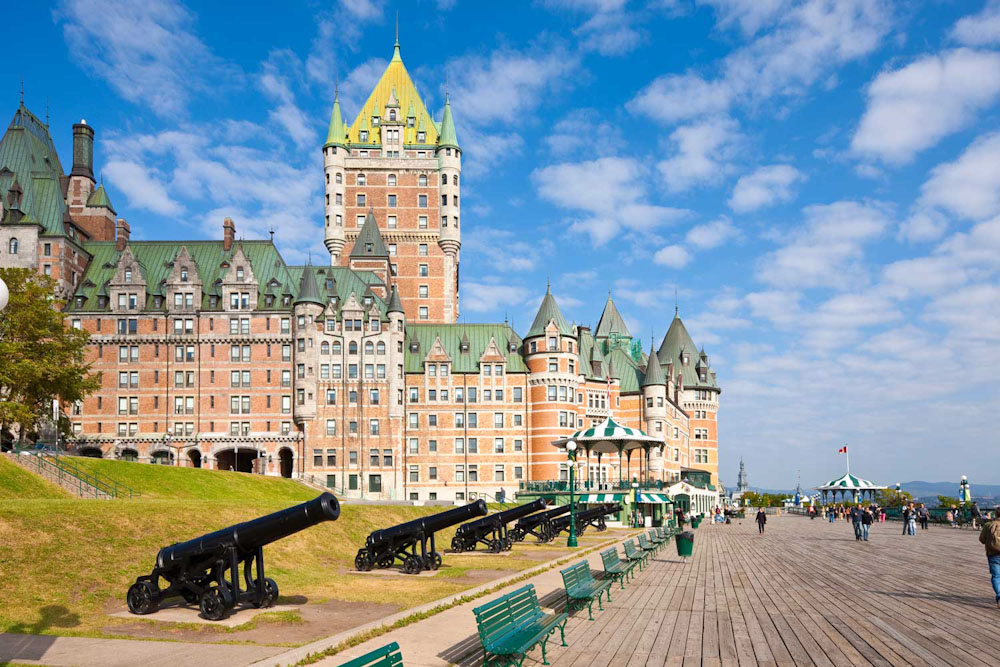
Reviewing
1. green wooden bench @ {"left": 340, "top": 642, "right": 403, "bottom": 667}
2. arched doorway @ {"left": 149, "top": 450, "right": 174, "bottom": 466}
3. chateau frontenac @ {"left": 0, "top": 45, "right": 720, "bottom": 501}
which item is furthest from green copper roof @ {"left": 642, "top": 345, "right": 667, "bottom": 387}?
green wooden bench @ {"left": 340, "top": 642, "right": 403, "bottom": 667}

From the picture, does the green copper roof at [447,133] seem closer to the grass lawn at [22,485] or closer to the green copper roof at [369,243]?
the green copper roof at [369,243]

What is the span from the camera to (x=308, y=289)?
82.2m

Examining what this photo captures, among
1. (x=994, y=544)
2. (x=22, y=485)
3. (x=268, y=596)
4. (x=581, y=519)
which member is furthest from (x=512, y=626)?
(x=581, y=519)

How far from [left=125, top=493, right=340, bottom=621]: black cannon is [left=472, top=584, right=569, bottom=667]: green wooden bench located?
4.97 metres

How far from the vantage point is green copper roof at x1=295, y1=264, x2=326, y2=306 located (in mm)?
81838

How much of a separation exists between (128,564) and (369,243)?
71.9 meters

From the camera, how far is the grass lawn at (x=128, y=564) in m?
18.7

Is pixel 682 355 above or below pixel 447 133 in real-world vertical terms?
below

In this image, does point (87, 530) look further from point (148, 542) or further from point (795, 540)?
point (795, 540)

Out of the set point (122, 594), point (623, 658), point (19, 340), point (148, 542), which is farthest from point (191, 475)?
point (623, 658)

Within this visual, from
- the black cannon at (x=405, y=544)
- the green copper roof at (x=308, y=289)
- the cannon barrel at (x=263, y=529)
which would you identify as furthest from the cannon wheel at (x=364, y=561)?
the green copper roof at (x=308, y=289)

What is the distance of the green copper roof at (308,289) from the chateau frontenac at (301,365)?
18 cm

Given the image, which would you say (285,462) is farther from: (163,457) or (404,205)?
(404,205)

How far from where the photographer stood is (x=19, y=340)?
175 feet
